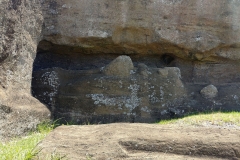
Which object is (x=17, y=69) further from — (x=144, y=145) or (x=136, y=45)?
(x=136, y=45)

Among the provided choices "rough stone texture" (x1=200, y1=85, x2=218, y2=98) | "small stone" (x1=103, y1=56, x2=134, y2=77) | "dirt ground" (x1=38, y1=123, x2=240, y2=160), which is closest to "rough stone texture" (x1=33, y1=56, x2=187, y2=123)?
"small stone" (x1=103, y1=56, x2=134, y2=77)

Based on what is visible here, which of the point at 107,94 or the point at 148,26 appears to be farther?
the point at 148,26

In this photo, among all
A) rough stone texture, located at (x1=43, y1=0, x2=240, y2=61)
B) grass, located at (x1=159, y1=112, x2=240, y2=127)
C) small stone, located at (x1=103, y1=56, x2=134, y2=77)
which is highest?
rough stone texture, located at (x1=43, y1=0, x2=240, y2=61)

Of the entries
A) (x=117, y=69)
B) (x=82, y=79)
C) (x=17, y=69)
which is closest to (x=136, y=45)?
(x=117, y=69)

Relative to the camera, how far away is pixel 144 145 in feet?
12.6

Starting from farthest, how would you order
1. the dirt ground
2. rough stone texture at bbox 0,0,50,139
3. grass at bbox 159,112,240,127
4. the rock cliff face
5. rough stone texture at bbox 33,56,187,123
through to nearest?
the rock cliff face < rough stone texture at bbox 33,56,187,123 < grass at bbox 159,112,240,127 < rough stone texture at bbox 0,0,50,139 < the dirt ground

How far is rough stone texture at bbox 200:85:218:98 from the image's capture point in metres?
8.52

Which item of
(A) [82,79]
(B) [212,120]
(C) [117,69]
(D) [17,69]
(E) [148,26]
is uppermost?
(E) [148,26]

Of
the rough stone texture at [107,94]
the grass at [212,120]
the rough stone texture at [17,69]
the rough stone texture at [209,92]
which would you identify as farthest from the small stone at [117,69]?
the rough stone texture at [209,92]

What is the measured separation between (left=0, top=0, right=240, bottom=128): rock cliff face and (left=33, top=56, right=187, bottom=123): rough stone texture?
2 centimetres

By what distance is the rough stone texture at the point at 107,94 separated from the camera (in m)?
7.47

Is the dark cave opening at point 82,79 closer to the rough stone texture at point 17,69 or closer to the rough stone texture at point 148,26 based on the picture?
the rough stone texture at point 148,26

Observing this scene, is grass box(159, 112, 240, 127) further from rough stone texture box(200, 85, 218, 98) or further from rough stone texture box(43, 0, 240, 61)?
rough stone texture box(43, 0, 240, 61)

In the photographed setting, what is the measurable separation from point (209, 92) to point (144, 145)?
16.8 ft
